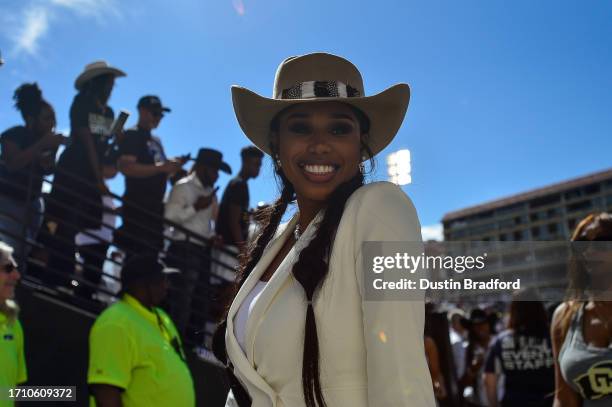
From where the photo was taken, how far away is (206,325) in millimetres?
7707

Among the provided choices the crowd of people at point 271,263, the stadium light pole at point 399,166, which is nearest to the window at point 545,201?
the crowd of people at point 271,263

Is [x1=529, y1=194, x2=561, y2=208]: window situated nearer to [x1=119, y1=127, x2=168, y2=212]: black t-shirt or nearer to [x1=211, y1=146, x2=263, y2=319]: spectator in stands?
[x1=211, y1=146, x2=263, y2=319]: spectator in stands

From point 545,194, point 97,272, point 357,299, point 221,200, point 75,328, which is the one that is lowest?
point 357,299

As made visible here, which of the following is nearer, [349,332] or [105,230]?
[349,332]

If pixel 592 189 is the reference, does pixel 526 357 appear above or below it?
below

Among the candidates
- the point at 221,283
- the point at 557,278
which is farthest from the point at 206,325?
the point at 557,278

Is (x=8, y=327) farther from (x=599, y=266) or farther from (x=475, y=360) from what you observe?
(x=475, y=360)

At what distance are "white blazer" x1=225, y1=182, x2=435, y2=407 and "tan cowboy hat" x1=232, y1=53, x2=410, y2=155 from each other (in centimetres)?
44

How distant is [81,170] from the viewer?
640 centimetres

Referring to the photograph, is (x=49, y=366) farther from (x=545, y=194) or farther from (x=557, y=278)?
(x=545, y=194)

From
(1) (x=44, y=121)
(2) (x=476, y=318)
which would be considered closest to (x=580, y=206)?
(2) (x=476, y=318)

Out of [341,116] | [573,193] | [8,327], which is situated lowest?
[8,327]

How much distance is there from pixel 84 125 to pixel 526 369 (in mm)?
4947

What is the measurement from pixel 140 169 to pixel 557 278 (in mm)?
4314
